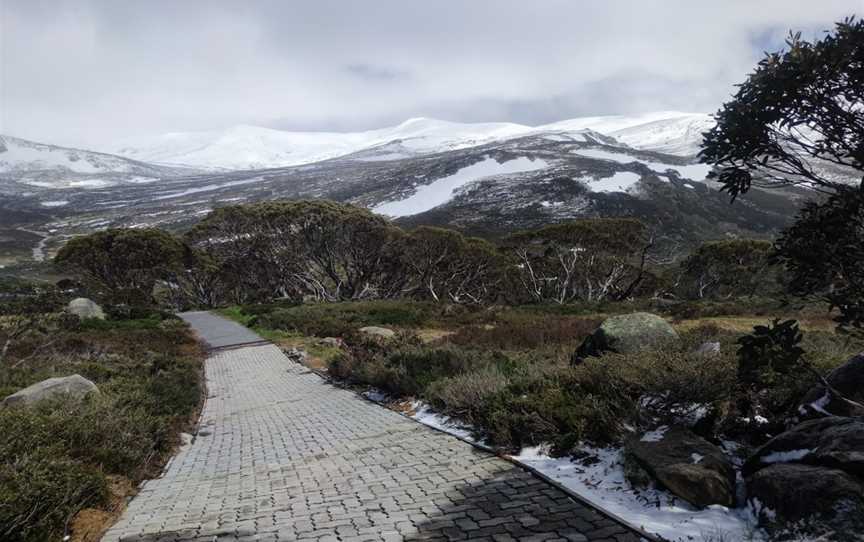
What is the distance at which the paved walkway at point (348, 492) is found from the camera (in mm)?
4434

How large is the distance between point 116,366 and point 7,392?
4.67 metres

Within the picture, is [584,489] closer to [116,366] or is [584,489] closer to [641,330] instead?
[641,330]

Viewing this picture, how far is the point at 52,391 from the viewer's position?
8.65m

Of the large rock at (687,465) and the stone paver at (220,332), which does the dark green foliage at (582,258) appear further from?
the large rock at (687,465)

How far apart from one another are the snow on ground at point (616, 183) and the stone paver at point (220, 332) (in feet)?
315

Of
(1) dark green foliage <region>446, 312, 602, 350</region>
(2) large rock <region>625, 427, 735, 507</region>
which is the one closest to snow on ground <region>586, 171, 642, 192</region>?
(1) dark green foliage <region>446, 312, 602, 350</region>

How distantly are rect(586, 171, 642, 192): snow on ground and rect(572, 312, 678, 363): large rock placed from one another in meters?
109

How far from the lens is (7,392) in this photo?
946 centimetres

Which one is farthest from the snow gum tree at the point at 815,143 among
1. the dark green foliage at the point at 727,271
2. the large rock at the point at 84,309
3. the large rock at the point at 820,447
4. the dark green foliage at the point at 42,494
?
the dark green foliage at the point at 727,271

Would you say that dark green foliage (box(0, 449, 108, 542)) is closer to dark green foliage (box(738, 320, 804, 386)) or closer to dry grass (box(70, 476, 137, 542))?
dry grass (box(70, 476, 137, 542))

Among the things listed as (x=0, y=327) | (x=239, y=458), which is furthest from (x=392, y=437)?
(x=0, y=327)

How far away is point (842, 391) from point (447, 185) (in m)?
138

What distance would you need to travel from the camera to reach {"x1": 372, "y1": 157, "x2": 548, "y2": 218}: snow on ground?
127750mm

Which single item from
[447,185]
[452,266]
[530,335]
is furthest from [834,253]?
[447,185]
